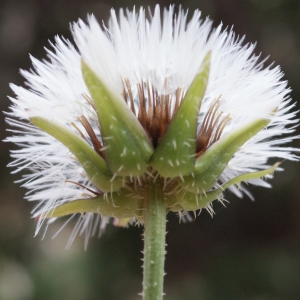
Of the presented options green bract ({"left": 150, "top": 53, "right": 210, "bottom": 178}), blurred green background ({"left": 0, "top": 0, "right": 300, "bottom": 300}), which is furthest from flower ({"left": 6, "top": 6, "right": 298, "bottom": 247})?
blurred green background ({"left": 0, "top": 0, "right": 300, "bottom": 300})

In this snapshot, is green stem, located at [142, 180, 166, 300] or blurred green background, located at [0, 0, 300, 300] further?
blurred green background, located at [0, 0, 300, 300]

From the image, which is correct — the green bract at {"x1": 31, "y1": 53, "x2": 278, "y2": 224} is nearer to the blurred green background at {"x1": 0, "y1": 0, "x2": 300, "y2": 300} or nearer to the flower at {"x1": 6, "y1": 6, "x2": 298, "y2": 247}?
the flower at {"x1": 6, "y1": 6, "x2": 298, "y2": 247}

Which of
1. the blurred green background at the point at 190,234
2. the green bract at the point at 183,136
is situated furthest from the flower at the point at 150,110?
the blurred green background at the point at 190,234

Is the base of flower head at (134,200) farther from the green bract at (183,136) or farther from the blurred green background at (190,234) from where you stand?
the blurred green background at (190,234)

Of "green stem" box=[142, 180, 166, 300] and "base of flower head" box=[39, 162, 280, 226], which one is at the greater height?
"base of flower head" box=[39, 162, 280, 226]

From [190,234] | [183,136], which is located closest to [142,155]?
[183,136]

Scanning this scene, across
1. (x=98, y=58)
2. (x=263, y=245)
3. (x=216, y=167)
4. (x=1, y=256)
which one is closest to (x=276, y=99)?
(x=216, y=167)

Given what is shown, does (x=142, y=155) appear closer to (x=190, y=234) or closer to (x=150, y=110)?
(x=150, y=110)
